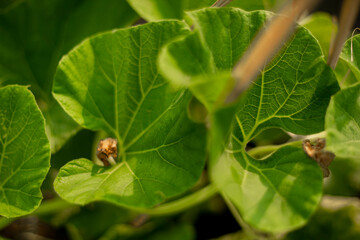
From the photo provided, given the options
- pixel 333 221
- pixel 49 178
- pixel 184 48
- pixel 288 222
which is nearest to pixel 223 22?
pixel 184 48

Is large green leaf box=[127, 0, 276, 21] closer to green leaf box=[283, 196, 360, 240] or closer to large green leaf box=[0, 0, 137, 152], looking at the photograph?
large green leaf box=[0, 0, 137, 152]

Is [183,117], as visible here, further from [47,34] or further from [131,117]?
[47,34]

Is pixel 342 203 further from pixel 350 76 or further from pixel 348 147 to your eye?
pixel 348 147

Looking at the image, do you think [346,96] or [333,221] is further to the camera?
[333,221]

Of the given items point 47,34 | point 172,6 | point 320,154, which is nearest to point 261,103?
point 320,154

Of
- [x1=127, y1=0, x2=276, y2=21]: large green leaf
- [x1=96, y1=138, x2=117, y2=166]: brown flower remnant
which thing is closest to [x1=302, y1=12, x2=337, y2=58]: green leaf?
[x1=127, y1=0, x2=276, y2=21]: large green leaf

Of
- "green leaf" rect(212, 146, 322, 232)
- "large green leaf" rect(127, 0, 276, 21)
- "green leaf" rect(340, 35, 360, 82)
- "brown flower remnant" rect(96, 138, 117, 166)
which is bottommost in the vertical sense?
"green leaf" rect(212, 146, 322, 232)
